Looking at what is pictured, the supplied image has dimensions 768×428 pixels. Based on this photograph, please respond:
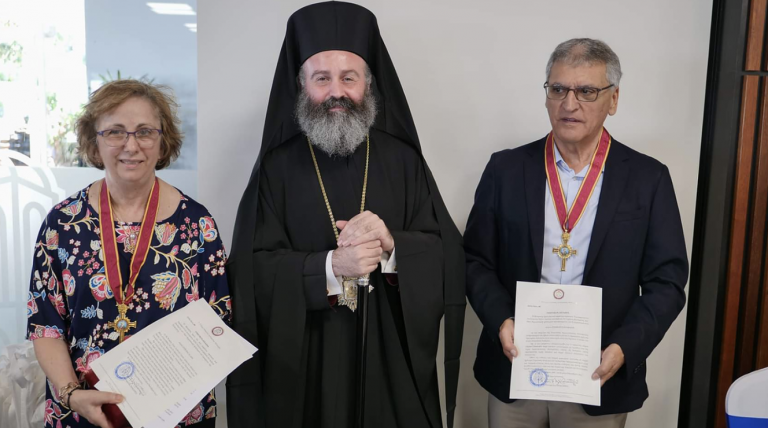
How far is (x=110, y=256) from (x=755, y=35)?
3261 millimetres

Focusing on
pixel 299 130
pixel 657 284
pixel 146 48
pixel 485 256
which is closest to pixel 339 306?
pixel 485 256

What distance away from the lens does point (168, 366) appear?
1838 mm

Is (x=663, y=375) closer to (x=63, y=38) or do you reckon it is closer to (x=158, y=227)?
(x=158, y=227)

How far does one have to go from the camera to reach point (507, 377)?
236 cm

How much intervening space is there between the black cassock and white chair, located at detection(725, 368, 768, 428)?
1085 millimetres

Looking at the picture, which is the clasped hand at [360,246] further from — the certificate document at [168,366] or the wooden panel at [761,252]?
the wooden panel at [761,252]

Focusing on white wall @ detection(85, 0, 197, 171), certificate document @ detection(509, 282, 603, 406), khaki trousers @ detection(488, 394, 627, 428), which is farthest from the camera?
white wall @ detection(85, 0, 197, 171)

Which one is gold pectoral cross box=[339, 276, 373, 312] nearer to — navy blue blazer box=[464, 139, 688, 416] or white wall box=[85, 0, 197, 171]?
navy blue blazer box=[464, 139, 688, 416]

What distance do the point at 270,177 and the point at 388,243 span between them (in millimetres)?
595

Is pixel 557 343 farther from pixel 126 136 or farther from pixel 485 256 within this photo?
pixel 126 136

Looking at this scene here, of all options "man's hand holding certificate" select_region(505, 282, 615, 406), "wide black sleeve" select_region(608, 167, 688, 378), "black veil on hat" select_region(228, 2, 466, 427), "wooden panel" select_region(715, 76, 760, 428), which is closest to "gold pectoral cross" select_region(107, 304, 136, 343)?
"black veil on hat" select_region(228, 2, 466, 427)

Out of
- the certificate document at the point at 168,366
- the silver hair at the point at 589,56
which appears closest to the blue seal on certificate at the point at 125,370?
the certificate document at the point at 168,366

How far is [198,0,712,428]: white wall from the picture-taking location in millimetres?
3139

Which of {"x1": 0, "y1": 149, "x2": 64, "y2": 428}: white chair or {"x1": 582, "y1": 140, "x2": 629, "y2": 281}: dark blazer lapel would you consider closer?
{"x1": 582, "y1": 140, "x2": 629, "y2": 281}: dark blazer lapel
